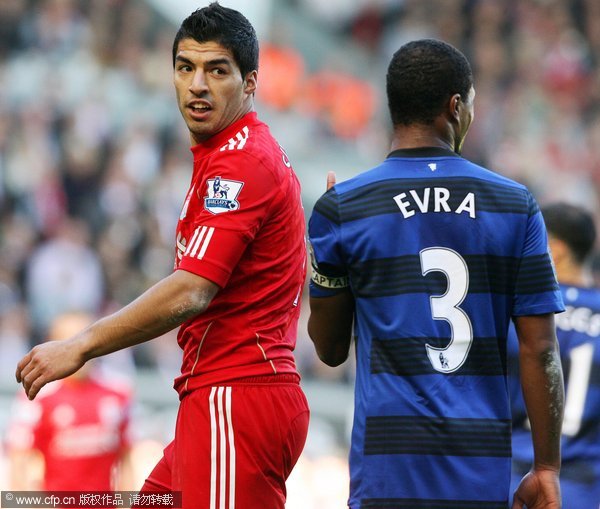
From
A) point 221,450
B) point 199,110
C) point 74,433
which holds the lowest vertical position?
point 221,450

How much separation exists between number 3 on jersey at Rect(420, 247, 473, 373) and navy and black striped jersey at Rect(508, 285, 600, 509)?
1.37 metres

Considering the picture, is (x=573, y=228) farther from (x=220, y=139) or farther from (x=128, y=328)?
(x=128, y=328)

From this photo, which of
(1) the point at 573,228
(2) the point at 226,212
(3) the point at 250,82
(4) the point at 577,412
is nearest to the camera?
(2) the point at 226,212

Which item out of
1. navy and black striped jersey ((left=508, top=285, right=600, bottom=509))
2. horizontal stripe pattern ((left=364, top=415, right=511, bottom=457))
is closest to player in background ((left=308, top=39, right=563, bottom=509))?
horizontal stripe pattern ((left=364, top=415, right=511, bottom=457))

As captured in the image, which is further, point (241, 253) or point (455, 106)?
point (241, 253)

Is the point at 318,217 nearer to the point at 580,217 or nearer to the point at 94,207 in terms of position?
the point at 580,217

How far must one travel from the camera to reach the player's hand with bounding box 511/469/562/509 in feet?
11.2

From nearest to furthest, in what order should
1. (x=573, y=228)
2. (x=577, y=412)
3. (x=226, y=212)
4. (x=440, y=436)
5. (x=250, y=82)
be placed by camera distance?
(x=440, y=436) < (x=226, y=212) < (x=250, y=82) < (x=577, y=412) < (x=573, y=228)

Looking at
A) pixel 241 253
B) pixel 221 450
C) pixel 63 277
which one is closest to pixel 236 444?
pixel 221 450

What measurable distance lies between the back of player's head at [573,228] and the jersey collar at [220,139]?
1744 mm

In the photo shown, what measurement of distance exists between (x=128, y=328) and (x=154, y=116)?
10.6 m

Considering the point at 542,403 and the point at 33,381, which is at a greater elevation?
the point at 33,381

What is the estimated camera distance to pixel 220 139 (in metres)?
3.98

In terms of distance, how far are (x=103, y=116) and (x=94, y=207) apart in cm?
125
